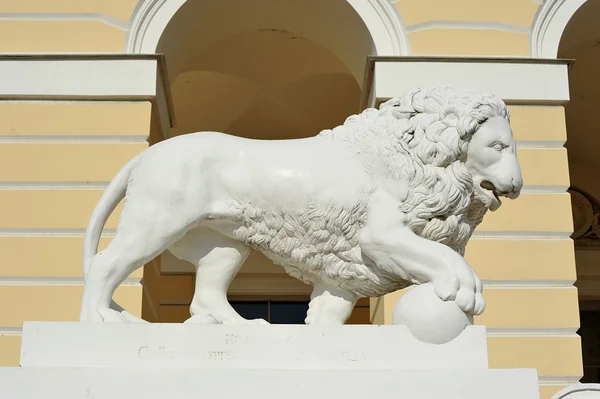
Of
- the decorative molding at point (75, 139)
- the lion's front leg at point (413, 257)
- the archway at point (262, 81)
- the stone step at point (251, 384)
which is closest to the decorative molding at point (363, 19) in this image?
the archway at point (262, 81)

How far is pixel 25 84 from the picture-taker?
7527mm

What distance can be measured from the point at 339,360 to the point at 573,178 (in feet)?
28.3

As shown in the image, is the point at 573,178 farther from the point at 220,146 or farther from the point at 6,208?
the point at 220,146

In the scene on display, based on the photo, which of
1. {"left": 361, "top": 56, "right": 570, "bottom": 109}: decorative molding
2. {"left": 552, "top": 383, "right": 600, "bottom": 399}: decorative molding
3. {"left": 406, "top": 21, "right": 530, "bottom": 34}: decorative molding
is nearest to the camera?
{"left": 552, "top": 383, "right": 600, "bottom": 399}: decorative molding

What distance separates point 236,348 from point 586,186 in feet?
28.7

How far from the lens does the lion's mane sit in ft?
13.5

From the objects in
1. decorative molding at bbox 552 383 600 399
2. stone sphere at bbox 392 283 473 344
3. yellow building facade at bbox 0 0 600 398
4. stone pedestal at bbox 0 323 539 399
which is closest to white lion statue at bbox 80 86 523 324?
stone sphere at bbox 392 283 473 344

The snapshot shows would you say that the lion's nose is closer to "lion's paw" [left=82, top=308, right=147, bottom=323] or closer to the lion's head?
the lion's head

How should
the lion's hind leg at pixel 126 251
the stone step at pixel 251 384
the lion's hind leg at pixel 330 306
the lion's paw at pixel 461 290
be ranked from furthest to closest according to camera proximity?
the lion's hind leg at pixel 330 306
the lion's hind leg at pixel 126 251
the lion's paw at pixel 461 290
the stone step at pixel 251 384

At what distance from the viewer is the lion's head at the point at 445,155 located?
4.14 m

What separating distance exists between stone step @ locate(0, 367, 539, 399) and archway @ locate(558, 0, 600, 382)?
630 centimetres

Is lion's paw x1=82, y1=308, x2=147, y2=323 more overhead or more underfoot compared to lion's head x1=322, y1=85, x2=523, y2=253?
more underfoot

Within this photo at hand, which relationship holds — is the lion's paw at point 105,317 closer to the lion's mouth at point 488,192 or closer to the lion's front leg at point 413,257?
the lion's front leg at point 413,257

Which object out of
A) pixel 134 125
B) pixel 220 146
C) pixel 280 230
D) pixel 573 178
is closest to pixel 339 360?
pixel 280 230
